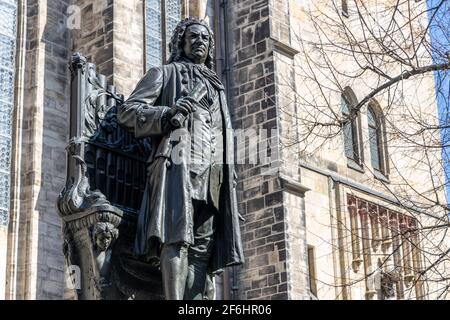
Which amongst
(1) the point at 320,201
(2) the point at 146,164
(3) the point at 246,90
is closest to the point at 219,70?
(3) the point at 246,90

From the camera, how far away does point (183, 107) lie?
20.4ft

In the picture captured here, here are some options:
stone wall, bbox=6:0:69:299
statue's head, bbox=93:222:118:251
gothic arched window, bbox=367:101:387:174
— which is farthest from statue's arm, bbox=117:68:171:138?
gothic arched window, bbox=367:101:387:174

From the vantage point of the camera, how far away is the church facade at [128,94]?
15.7m

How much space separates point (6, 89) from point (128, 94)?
1.97 metres

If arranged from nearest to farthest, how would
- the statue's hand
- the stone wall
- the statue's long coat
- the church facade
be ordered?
1. the statue's long coat
2. the statue's hand
3. the stone wall
4. the church facade

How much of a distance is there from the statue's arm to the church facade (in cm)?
788

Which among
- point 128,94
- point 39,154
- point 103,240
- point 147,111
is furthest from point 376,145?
point 103,240

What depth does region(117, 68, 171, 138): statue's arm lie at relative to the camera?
625 centimetres

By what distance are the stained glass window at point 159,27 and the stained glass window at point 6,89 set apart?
2.39 m

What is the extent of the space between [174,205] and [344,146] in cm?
1648

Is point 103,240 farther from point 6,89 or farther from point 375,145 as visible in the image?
point 375,145

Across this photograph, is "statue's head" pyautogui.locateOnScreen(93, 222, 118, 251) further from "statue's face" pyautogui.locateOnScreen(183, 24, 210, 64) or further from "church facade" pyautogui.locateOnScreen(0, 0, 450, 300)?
"church facade" pyautogui.locateOnScreen(0, 0, 450, 300)

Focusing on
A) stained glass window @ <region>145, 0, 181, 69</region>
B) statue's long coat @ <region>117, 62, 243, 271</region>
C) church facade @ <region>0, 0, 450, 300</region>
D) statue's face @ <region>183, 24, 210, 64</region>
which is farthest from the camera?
stained glass window @ <region>145, 0, 181, 69</region>

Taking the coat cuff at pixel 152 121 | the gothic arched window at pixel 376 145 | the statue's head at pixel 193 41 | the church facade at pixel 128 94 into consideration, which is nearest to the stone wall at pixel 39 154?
the church facade at pixel 128 94
